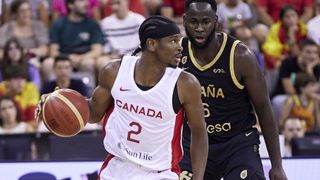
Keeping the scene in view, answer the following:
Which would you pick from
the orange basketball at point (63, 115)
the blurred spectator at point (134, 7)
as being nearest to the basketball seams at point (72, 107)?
the orange basketball at point (63, 115)

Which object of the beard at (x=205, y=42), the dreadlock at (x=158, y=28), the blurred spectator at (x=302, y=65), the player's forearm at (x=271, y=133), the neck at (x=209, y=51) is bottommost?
the blurred spectator at (x=302, y=65)

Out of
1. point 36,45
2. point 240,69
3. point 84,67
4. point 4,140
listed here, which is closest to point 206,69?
point 240,69

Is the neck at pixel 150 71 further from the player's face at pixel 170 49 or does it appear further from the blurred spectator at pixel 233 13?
the blurred spectator at pixel 233 13

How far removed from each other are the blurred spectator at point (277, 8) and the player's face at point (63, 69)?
3395 millimetres

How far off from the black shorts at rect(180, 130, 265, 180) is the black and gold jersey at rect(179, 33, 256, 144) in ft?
0.46

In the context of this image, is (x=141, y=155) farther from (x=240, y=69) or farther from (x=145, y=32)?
(x=240, y=69)

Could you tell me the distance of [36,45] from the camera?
1173 centimetres

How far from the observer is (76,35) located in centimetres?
1152

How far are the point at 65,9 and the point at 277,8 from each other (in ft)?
9.77

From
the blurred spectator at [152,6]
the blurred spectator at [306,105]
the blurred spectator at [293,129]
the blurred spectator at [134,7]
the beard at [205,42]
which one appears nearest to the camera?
the beard at [205,42]

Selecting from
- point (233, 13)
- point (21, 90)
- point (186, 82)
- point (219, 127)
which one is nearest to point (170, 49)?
point (186, 82)

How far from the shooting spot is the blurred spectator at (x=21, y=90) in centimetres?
1025

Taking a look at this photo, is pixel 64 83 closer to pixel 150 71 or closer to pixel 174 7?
pixel 174 7

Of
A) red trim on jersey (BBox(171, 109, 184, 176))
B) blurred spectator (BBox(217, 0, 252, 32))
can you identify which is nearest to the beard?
red trim on jersey (BBox(171, 109, 184, 176))
